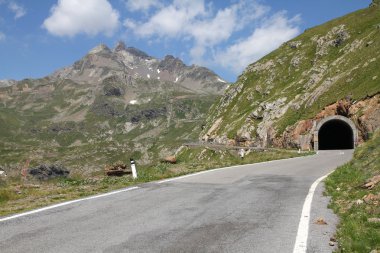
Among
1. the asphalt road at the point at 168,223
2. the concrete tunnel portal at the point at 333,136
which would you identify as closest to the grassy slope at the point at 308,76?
the concrete tunnel portal at the point at 333,136

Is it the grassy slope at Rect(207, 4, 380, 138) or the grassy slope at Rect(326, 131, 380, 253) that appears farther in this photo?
the grassy slope at Rect(207, 4, 380, 138)

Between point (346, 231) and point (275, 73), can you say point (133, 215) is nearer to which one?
point (346, 231)

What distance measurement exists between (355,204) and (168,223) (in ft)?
18.1

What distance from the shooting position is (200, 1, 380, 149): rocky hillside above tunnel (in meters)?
58.5

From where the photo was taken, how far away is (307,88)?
75250mm

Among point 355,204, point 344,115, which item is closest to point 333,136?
point 344,115

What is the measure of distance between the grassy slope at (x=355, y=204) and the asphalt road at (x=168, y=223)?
44.6 inches

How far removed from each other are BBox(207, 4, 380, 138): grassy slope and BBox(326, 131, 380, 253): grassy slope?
38.5m

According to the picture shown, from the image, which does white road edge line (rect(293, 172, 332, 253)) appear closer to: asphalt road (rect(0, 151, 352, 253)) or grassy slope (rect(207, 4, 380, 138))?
asphalt road (rect(0, 151, 352, 253))

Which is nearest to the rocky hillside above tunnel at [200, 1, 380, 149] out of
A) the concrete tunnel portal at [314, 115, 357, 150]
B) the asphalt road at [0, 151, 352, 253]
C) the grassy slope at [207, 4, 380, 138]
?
the grassy slope at [207, 4, 380, 138]

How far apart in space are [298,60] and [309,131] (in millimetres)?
37358

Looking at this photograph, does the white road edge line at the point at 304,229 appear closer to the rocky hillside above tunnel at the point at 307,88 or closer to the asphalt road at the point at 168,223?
the asphalt road at the point at 168,223

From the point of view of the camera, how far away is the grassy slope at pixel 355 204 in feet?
27.3

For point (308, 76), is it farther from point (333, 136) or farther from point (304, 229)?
point (304, 229)
